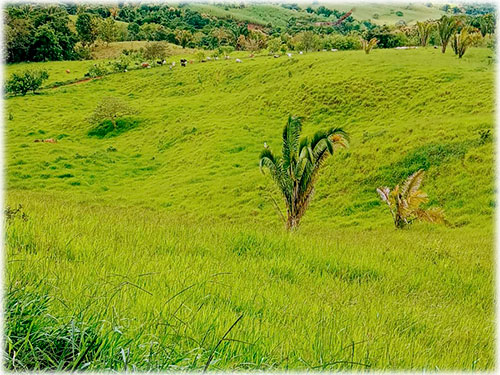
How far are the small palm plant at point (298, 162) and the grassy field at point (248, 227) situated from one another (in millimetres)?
1709

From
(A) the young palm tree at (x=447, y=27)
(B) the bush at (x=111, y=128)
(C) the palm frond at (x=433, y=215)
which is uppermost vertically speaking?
(A) the young palm tree at (x=447, y=27)

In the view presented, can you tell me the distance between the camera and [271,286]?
397cm

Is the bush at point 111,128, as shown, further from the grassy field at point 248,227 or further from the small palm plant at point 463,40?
the small palm plant at point 463,40

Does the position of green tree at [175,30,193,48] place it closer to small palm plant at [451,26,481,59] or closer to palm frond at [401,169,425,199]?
small palm plant at [451,26,481,59]

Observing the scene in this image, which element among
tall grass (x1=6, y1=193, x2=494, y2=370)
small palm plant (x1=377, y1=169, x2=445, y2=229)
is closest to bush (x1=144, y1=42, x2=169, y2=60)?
small palm plant (x1=377, y1=169, x2=445, y2=229)

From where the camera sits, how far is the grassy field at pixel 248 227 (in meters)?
2.45

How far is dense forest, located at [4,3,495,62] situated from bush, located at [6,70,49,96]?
4481mm

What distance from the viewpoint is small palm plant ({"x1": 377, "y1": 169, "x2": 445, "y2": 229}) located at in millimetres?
15742

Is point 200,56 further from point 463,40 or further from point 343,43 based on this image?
point 463,40

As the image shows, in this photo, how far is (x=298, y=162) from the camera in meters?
10.6

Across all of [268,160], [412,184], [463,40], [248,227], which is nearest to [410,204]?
[412,184]

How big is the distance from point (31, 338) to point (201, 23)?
12470cm

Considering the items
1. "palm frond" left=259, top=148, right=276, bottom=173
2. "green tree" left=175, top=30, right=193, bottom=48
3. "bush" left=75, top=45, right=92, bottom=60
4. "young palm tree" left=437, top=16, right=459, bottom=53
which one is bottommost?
"bush" left=75, top=45, right=92, bottom=60

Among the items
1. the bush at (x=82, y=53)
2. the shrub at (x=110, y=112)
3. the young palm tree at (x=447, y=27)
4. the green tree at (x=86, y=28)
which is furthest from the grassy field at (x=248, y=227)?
the green tree at (x=86, y=28)
